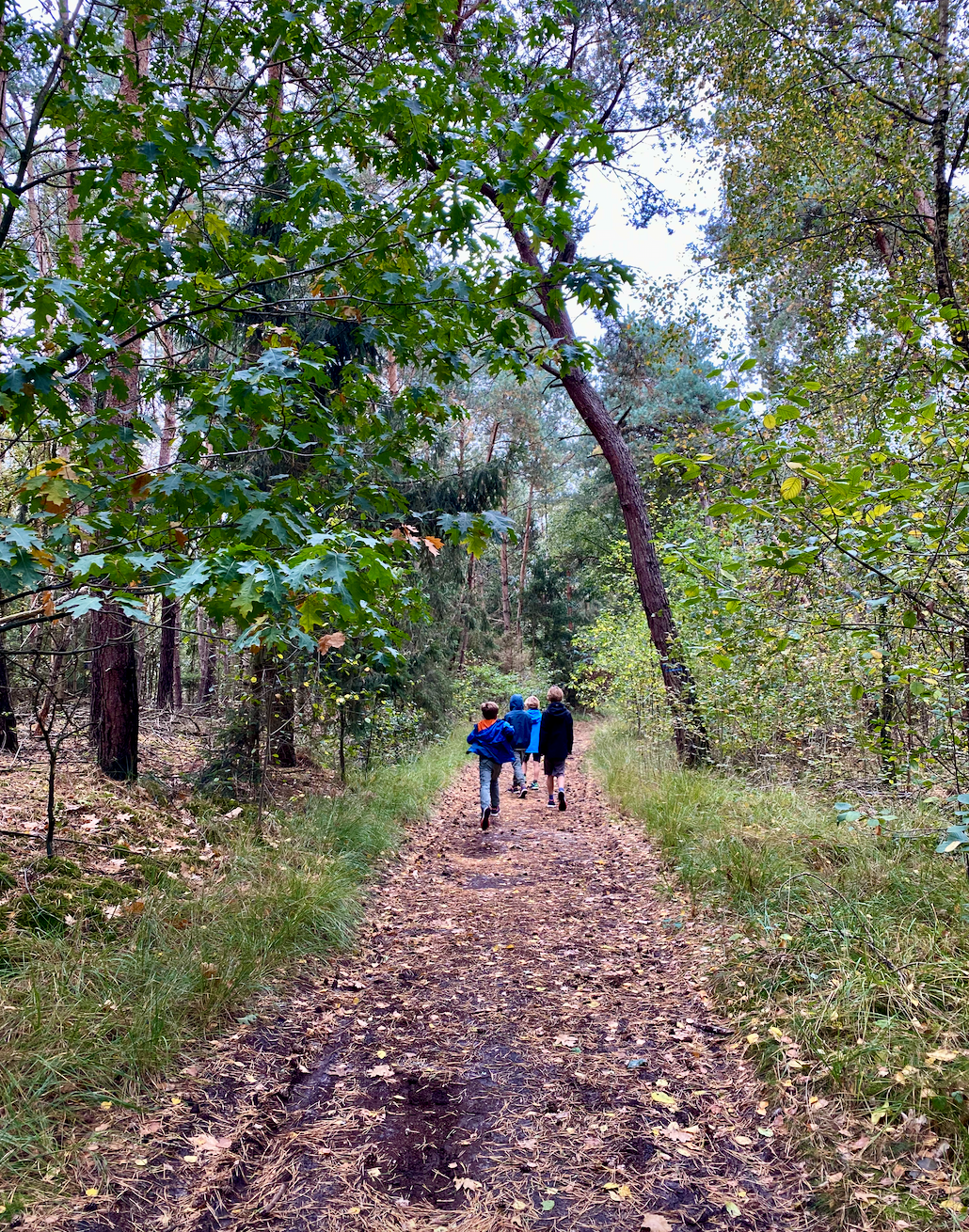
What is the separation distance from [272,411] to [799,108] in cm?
725

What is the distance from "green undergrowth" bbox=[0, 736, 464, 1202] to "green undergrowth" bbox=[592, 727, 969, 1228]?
2.84 metres

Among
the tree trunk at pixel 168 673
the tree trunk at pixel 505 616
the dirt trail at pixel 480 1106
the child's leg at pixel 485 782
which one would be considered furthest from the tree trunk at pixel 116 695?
the tree trunk at pixel 505 616

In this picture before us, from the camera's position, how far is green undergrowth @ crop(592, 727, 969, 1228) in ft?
8.57

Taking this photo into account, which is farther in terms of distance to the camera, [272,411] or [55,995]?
[272,411]

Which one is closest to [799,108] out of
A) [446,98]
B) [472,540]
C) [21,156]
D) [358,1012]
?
[446,98]

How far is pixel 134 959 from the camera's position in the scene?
371 cm

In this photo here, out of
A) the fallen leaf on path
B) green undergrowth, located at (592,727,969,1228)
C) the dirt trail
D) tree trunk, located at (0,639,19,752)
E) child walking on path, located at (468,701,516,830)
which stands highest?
tree trunk, located at (0,639,19,752)

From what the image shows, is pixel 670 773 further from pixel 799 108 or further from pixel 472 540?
pixel 799 108

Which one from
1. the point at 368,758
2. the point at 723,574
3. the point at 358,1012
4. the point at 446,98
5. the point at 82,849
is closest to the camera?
the point at 446,98

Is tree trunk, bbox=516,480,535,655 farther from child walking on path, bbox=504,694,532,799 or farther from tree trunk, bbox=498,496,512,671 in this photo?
child walking on path, bbox=504,694,532,799

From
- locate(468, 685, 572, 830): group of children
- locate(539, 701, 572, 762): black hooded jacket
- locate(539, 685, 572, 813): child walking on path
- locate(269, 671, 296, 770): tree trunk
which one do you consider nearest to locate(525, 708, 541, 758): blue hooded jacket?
locate(468, 685, 572, 830): group of children

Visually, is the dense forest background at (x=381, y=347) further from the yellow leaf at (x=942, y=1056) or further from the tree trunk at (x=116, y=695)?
the yellow leaf at (x=942, y=1056)

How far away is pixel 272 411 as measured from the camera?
12.1 feet

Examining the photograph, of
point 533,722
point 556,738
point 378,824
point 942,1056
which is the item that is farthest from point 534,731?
point 942,1056
